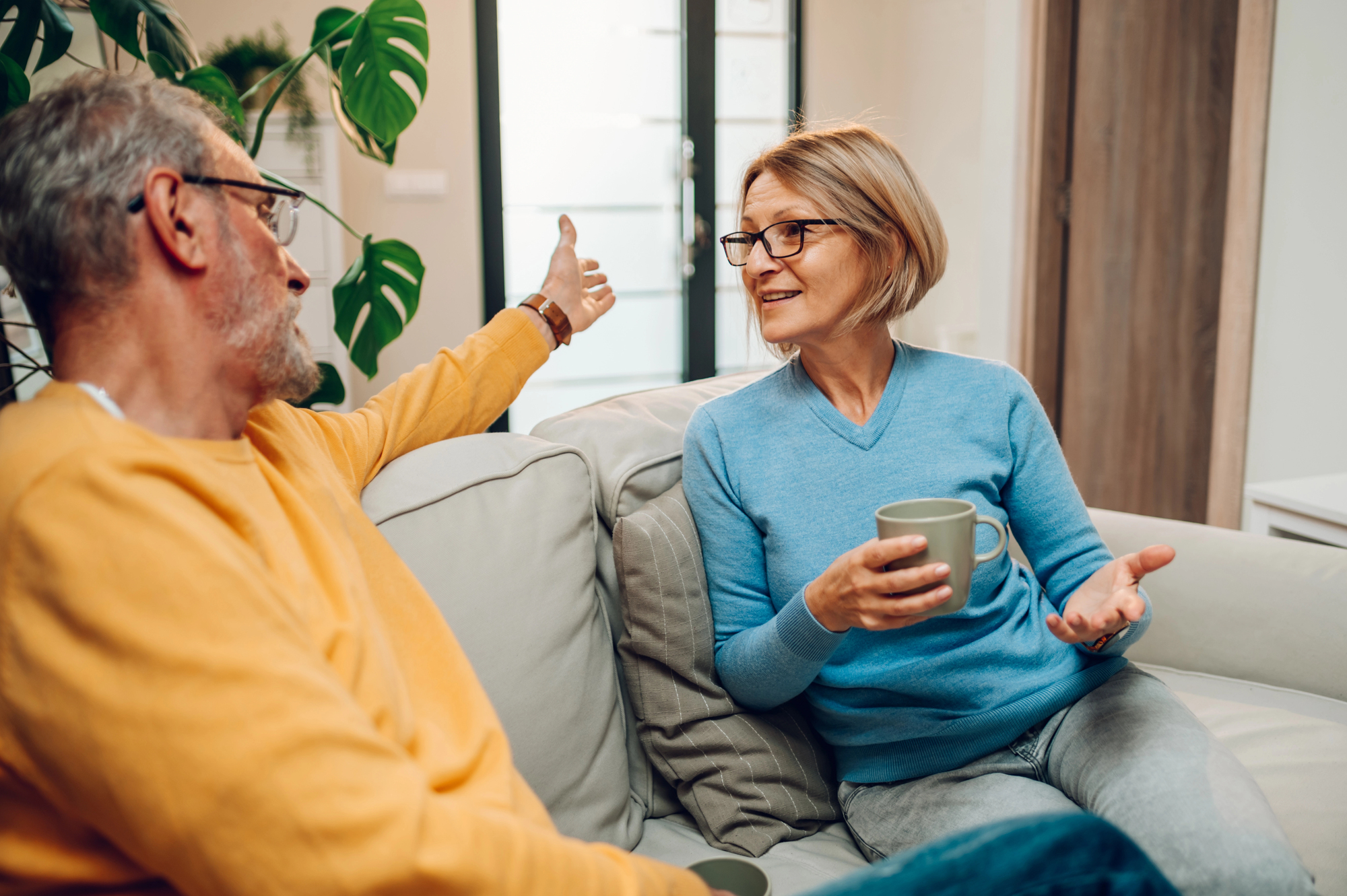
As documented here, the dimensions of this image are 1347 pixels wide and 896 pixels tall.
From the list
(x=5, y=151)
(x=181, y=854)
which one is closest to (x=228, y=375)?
(x=5, y=151)

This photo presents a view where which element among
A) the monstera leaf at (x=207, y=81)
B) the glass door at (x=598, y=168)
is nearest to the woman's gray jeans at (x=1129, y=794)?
the monstera leaf at (x=207, y=81)

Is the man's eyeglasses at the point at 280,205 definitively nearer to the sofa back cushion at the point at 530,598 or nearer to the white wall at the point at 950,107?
the sofa back cushion at the point at 530,598

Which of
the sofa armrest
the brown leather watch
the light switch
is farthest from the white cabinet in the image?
the light switch

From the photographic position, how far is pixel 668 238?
173 inches

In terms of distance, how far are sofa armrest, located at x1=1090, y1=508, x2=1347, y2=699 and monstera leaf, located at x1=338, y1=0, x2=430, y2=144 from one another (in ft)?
4.99

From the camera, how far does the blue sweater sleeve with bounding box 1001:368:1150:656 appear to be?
1.17 m

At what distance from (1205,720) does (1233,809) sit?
0.41 metres

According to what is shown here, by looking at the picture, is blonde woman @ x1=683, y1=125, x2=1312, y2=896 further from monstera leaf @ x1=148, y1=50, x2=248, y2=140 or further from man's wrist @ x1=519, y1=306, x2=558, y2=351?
monstera leaf @ x1=148, y1=50, x2=248, y2=140

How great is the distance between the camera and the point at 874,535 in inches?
44.4

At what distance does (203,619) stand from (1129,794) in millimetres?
873

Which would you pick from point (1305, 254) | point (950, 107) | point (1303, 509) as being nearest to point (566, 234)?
point (1303, 509)

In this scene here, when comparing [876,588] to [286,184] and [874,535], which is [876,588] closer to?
[874,535]

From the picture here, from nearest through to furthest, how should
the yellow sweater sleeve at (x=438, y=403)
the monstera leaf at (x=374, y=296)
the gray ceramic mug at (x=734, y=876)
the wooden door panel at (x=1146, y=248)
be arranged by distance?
the gray ceramic mug at (x=734, y=876), the yellow sweater sleeve at (x=438, y=403), the monstera leaf at (x=374, y=296), the wooden door panel at (x=1146, y=248)

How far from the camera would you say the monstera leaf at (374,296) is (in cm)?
186
